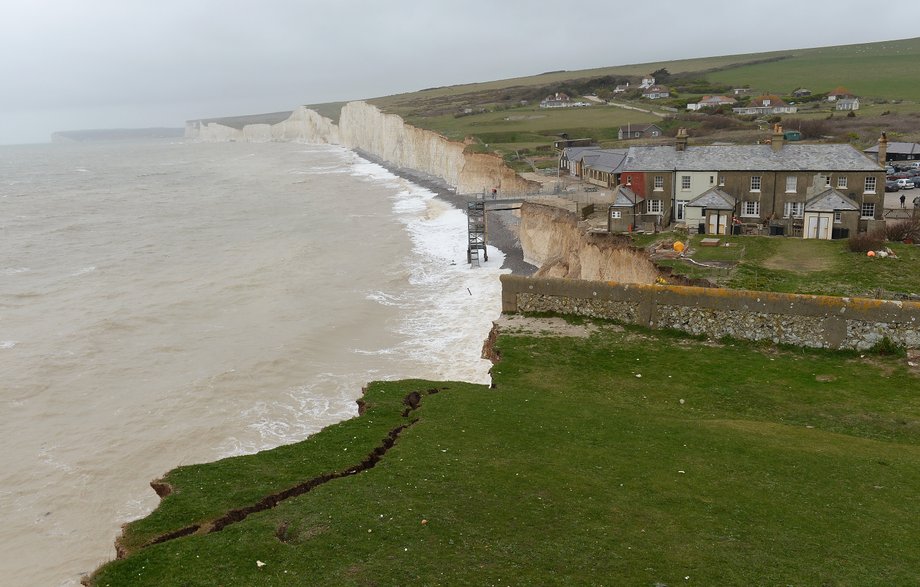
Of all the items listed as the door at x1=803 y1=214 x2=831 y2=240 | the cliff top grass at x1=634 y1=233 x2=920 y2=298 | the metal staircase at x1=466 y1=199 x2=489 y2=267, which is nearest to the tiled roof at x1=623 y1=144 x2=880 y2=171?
the door at x1=803 y1=214 x2=831 y2=240

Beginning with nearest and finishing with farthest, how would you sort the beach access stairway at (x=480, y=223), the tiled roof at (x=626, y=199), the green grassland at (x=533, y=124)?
the tiled roof at (x=626, y=199) → the beach access stairway at (x=480, y=223) → the green grassland at (x=533, y=124)

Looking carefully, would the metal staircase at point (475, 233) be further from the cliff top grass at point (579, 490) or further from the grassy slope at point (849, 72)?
the grassy slope at point (849, 72)

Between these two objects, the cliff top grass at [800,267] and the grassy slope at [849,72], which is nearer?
the cliff top grass at [800,267]

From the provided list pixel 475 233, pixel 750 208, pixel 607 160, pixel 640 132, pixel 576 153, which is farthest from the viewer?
pixel 640 132

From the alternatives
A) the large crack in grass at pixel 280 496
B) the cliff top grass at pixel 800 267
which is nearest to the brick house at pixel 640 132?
the cliff top grass at pixel 800 267

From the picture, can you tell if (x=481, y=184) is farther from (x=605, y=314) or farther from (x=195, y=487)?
(x=195, y=487)

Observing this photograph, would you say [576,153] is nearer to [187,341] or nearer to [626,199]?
[626,199]

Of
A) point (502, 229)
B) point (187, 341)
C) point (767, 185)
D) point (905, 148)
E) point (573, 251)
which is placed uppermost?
point (905, 148)

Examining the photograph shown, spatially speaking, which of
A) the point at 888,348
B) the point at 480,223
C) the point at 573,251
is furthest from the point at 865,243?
the point at 480,223
